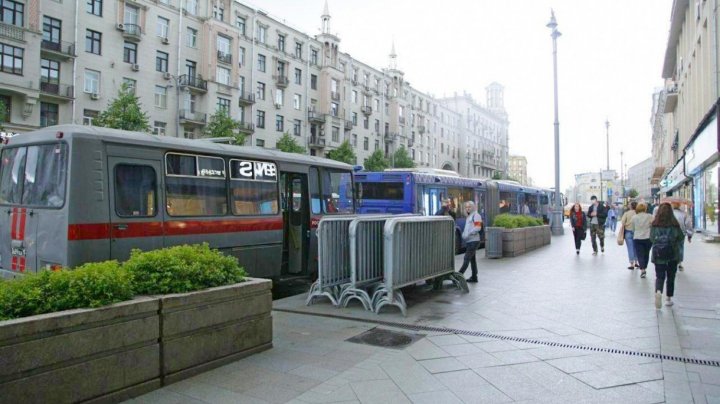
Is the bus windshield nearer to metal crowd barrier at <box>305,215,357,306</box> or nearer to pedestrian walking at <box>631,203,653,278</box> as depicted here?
pedestrian walking at <box>631,203,653,278</box>

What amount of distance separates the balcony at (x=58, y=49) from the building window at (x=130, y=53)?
4.08m

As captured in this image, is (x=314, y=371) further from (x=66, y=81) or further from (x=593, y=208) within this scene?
(x=66, y=81)

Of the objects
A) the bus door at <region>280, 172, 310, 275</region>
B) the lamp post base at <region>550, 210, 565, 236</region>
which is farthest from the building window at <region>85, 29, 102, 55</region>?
the lamp post base at <region>550, 210, 565, 236</region>

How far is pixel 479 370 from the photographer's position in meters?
5.01

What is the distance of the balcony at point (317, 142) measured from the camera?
55009 mm

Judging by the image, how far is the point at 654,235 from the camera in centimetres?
821

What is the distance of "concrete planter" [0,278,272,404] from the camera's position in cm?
343

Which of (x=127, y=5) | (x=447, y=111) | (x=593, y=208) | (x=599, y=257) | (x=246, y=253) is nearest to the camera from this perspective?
(x=246, y=253)

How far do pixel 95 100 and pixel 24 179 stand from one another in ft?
98.3

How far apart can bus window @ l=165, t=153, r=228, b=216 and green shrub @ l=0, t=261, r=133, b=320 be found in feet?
13.3

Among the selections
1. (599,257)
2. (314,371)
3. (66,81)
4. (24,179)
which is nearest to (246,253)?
(24,179)

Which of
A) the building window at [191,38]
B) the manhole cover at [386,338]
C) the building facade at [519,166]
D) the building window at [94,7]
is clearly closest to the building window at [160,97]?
the building window at [191,38]

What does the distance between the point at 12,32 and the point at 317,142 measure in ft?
101

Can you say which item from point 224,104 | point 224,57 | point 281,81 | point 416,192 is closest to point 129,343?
point 416,192
